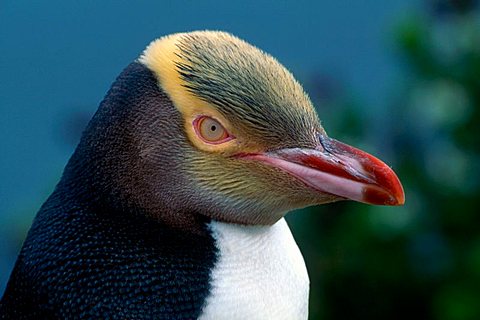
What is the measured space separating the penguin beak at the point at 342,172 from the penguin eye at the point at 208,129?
0.03 metres

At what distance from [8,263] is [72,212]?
151cm

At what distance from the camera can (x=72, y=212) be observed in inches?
35.8

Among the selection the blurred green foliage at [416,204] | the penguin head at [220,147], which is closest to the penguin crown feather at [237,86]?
the penguin head at [220,147]

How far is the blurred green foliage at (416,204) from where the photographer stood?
1913mm

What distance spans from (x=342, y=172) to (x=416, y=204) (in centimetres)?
109

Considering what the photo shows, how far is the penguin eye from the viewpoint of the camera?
88 centimetres

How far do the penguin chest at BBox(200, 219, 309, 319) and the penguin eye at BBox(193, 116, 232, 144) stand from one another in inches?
3.2

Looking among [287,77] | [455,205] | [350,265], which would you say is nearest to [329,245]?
[350,265]

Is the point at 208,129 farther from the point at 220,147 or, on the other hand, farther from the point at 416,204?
the point at 416,204

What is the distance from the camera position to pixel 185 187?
35.2 inches

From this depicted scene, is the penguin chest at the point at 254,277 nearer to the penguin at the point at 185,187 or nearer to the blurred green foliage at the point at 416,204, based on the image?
the penguin at the point at 185,187

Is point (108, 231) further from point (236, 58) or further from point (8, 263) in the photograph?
point (8, 263)

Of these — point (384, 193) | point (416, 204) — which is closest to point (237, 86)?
point (384, 193)

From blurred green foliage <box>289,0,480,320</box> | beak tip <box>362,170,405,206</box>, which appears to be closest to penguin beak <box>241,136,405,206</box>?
beak tip <box>362,170,405,206</box>
